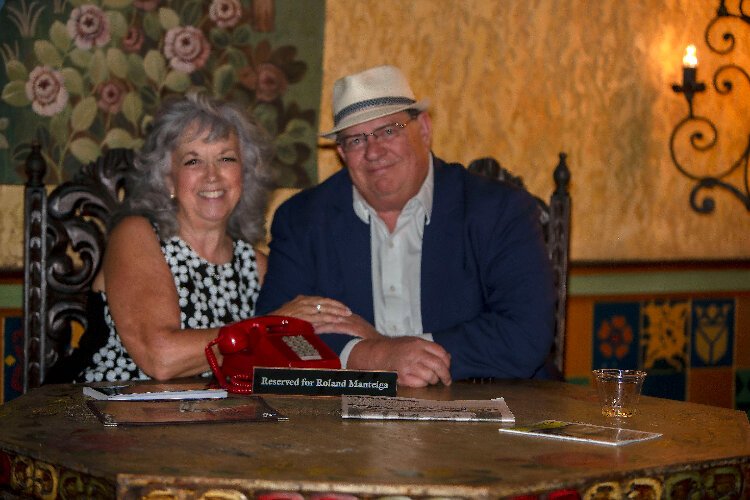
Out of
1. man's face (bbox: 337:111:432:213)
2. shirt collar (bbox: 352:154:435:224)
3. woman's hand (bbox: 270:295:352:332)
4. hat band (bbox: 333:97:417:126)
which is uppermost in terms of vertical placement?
hat band (bbox: 333:97:417:126)

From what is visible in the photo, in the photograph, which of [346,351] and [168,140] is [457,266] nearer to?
[346,351]

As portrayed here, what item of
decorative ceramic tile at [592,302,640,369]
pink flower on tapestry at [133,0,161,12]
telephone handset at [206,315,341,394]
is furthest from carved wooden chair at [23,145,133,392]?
decorative ceramic tile at [592,302,640,369]

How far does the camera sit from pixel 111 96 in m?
3.58

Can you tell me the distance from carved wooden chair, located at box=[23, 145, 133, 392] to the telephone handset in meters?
0.77

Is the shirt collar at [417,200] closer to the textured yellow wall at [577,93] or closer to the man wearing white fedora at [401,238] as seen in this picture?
the man wearing white fedora at [401,238]

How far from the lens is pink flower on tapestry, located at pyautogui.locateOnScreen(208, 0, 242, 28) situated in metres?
3.69

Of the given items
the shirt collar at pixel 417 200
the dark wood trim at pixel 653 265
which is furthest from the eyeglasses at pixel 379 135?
the dark wood trim at pixel 653 265

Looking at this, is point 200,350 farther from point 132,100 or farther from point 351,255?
point 132,100

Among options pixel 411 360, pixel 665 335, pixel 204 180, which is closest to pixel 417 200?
pixel 204 180

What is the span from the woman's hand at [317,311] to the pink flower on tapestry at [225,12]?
127cm

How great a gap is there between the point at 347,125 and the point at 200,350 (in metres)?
0.82

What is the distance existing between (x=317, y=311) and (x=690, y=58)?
7.65 ft

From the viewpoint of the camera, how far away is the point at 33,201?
3105mm

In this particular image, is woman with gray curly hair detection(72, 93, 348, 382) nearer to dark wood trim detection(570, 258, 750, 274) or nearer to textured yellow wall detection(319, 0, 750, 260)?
textured yellow wall detection(319, 0, 750, 260)
